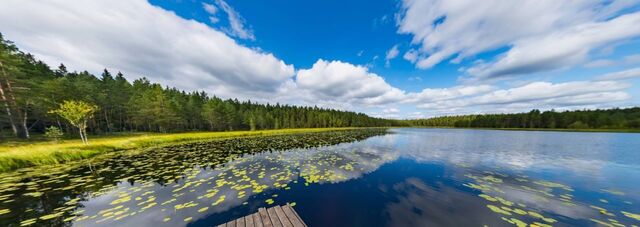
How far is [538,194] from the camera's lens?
9.25 meters

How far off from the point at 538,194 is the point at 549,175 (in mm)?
6057

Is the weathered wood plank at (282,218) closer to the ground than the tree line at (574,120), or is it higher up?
closer to the ground

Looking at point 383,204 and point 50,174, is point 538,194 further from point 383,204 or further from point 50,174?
point 50,174

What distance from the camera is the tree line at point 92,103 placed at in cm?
2847

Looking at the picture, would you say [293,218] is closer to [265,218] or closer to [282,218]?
[282,218]

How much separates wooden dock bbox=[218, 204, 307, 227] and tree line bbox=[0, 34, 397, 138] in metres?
40.2

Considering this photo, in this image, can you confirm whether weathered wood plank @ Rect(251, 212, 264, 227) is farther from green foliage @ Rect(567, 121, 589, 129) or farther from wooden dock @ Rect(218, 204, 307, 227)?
green foliage @ Rect(567, 121, 589, 129)

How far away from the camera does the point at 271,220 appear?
5586 millimetres

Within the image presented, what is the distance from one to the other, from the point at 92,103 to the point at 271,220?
5993 cm

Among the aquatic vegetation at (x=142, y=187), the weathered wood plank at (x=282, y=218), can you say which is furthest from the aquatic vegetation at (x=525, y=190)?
the weathered wood plank at (x=282, y=218)

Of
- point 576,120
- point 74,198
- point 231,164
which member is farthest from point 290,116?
point 576,120

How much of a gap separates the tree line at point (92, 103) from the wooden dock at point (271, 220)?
4015 centimetres

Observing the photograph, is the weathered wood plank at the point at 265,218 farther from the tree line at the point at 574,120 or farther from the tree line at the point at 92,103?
the tree line at the point at 574,120

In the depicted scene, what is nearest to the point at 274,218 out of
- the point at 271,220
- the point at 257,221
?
the point at 271,220
